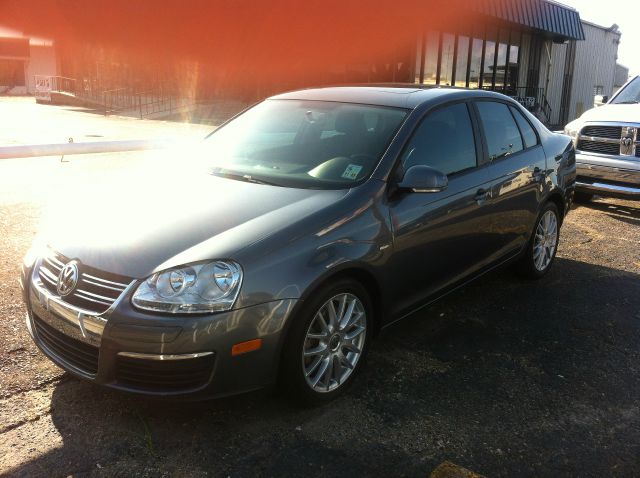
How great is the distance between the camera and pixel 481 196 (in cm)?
416

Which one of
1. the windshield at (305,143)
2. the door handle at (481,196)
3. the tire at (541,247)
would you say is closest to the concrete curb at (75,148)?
the windshield at (305,143)

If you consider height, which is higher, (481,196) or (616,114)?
(616,114)

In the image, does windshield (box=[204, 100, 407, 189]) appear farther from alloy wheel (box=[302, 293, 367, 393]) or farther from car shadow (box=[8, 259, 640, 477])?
car shadow (box=[8, 259, 640, 477])

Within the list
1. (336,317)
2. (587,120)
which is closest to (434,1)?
(587,120)

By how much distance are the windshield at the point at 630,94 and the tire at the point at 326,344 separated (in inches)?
303

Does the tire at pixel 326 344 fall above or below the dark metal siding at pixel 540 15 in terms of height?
below

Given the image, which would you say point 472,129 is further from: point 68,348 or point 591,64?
point 591,64

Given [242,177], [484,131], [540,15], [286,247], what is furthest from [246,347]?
[540,15]

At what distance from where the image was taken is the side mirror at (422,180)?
343 centimetres

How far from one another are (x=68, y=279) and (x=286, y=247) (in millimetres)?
1052

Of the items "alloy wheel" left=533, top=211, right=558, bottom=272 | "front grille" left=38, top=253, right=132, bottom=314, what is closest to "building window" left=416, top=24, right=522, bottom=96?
"alloy wheel" left=533, top=211, right=558, bottom=272

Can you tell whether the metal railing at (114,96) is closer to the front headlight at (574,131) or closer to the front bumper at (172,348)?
the front headlight at (574,131)

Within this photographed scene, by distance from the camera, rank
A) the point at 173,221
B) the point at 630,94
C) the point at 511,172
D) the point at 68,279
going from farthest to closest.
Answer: the point at 630,94, the point at 511,172, the point at 173,221, the point at 68,279

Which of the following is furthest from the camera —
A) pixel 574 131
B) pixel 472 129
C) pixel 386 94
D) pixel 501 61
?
pixel 501 61
